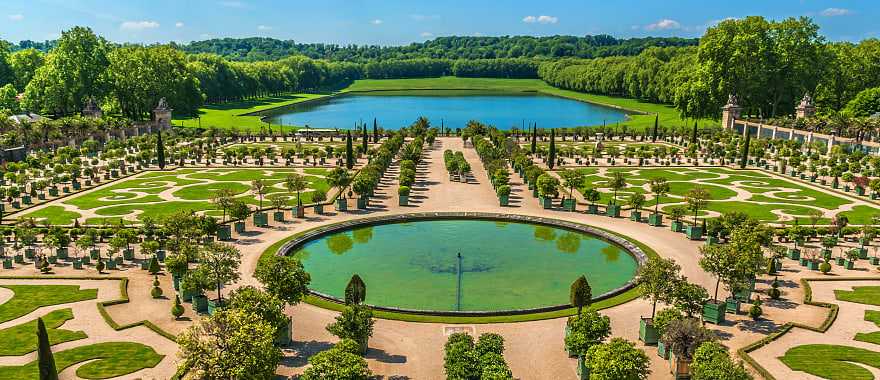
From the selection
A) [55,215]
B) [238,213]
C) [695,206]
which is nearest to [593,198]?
[695,206]

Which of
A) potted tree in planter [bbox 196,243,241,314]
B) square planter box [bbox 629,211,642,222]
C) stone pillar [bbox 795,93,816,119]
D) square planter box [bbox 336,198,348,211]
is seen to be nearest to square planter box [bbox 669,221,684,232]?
square planter box [bbox 629,211,642,222]

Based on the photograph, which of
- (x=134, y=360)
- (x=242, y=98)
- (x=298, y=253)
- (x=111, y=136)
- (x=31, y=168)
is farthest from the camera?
(x=242, y=98)

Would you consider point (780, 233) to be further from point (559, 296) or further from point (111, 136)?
point (111, 136)

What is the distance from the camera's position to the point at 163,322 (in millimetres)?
28969

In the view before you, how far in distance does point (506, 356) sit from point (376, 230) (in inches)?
902

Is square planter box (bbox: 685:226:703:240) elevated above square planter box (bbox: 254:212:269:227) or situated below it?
above

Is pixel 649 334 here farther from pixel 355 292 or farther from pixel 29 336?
pixel 29 336

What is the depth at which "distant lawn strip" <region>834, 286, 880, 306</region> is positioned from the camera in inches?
1277

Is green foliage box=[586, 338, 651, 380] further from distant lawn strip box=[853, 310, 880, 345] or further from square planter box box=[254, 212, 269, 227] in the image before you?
square planter box box=[254, 212, 269, 227]

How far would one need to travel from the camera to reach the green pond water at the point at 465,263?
3344cm

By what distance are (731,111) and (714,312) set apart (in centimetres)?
8885

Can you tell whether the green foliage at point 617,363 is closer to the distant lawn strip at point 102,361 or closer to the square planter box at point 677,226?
the distant lawn strip at point 102,361

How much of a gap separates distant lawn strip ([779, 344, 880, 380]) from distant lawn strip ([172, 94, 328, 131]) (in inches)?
3630

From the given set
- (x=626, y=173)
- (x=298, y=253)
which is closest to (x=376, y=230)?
(x=298, y=253)
